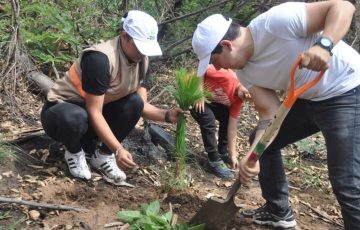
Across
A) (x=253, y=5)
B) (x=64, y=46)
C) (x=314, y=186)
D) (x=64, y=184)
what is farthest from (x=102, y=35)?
(x=314, y=186)

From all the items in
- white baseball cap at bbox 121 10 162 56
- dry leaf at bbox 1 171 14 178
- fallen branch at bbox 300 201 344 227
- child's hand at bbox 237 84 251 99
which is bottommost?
fallen branch at bbox 300 201 344 227

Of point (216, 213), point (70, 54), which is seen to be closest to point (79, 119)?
point (216, 213)

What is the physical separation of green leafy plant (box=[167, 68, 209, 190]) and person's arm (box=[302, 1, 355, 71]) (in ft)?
3.51

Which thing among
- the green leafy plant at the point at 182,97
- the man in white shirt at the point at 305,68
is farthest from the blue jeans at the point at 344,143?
the green leafy plant at the point at 182,97

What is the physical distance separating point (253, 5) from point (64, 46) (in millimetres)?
2517

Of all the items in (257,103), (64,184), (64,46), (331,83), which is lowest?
(64,184)

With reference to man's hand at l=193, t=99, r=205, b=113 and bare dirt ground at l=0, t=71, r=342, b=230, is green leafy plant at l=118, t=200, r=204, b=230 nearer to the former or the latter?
bare dirt ground at l=0, t=71, r=342, b=230

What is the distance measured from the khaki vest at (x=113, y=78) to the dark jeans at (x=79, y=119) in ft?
0.26

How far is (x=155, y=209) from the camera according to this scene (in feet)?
10.1

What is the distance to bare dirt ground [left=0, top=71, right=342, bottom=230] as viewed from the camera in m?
3.16

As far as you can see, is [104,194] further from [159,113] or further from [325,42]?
[325,42]

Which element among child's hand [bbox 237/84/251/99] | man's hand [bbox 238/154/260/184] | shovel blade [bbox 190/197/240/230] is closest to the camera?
man's hand [bbox 238/154/260/184]

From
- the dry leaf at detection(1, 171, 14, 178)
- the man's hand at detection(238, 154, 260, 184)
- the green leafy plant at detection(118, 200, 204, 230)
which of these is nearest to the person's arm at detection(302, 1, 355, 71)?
the man's hand at detection(238, 154, 260, 184)

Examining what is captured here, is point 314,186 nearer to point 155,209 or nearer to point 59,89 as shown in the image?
point 155,209
